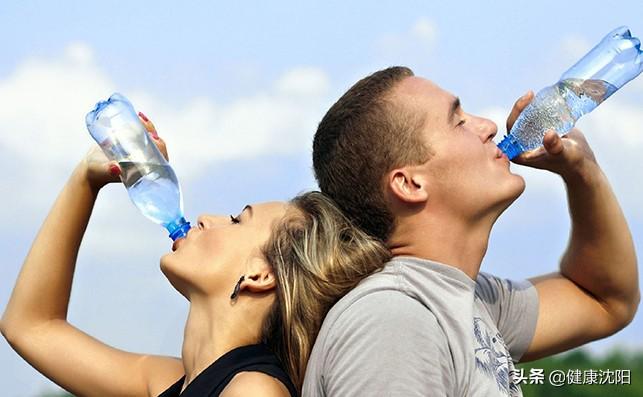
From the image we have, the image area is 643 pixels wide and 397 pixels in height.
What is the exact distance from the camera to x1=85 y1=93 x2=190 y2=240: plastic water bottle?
12.3ft

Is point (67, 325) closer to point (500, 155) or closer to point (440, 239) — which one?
point (440, 239)

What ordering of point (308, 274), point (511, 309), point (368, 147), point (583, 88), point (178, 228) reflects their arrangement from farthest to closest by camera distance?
1. point (583, 88)
2. point (511, 309)
3. point (178, 228)
4. point (368, 147)
5. point (308, 274)

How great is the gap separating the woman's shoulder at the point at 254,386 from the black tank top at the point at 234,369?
23mm

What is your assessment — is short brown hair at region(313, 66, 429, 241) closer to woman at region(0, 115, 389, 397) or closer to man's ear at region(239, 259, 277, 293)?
woman at region(0, 115, 389, 397)

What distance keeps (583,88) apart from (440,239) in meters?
1.08

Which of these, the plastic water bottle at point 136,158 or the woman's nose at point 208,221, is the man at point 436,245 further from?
the plastic water bottle at point 136,158

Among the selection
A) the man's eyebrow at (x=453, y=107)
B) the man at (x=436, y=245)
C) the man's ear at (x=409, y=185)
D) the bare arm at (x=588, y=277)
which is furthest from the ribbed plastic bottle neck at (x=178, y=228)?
the bare arm at (x=588, y=277)

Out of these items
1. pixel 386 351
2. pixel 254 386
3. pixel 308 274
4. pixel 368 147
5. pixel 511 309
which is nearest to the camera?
pixel 386 351

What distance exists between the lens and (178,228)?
3.56 metres

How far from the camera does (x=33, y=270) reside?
3.71m

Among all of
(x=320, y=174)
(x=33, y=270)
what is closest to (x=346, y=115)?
(x=320, y=174)

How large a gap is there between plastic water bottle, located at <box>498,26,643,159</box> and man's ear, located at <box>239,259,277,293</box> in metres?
1.02

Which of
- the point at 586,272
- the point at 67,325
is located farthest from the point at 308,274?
the point at 586,272

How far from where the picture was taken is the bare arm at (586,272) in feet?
12.4
